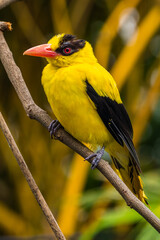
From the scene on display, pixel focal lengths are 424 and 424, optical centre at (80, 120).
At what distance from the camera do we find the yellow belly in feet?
5.54

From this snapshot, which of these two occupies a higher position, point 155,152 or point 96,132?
point 96,132

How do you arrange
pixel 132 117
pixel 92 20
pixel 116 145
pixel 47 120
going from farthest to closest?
pixel 92 20, pixel 132 117, pixel 116 145, pixel 47 120

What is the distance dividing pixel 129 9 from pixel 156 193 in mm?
1701

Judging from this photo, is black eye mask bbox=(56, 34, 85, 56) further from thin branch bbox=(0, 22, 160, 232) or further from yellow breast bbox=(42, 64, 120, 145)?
thin branch bbox=(0, 22, 160, 232)

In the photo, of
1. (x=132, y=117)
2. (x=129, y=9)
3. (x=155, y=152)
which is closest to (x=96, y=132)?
(x=132, y=117)

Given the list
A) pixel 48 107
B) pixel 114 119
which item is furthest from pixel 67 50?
pixel 48 107

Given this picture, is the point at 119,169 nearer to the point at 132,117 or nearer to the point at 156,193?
the point at 156,193

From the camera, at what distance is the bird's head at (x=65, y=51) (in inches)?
69.7

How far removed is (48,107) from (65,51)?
1.73m

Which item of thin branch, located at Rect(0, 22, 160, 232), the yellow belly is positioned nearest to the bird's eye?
the yellow belly

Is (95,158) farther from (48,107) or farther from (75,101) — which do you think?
(48,107)

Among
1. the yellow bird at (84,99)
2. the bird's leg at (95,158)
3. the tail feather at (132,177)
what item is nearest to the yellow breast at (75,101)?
the yellow bird at (84,99)

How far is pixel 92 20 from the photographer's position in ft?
12.2

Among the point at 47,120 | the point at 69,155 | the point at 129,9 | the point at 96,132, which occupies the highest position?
the point at 129,9
